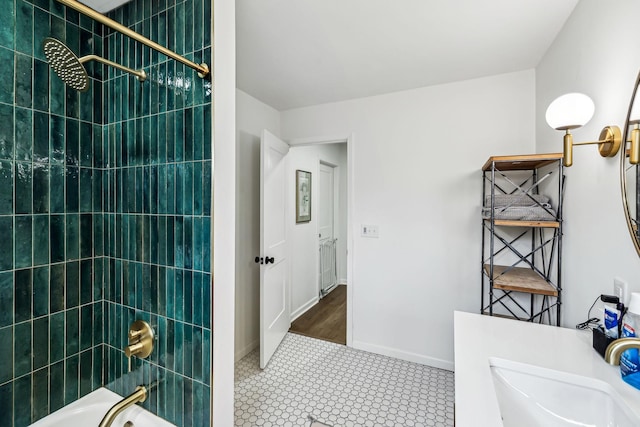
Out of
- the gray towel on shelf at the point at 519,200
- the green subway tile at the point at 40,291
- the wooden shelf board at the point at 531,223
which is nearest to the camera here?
the green subway tile at the point at 40,291

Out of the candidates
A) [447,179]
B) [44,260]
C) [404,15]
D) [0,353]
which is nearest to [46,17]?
[44,260]

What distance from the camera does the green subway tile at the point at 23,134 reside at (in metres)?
1.13

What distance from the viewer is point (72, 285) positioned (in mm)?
1315

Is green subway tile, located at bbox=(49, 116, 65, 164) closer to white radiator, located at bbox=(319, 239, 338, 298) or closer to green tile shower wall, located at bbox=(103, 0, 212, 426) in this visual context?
green tile shower wall, located at bbox=(103, 0, 212, 426)

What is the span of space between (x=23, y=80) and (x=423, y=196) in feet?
7.85

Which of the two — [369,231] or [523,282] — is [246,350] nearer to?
[369,231]

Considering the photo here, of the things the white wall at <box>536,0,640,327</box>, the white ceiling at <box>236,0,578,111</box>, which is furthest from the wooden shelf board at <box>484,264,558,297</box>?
the white ceiling at <box>236,0,578,111</box>

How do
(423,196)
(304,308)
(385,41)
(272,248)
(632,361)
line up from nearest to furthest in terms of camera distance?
(632,361) → (385,41) → (423,196) → (272,248) → (304,308)

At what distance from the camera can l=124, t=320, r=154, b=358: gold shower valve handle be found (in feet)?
4.00

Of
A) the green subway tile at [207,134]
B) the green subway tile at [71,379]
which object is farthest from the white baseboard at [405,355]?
the green subway tile at [207,134]

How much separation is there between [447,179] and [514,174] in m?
0.44

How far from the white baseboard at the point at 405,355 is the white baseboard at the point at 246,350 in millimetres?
913

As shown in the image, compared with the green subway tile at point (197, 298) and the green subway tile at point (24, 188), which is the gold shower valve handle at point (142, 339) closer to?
the green subway tile at point (197, 298)

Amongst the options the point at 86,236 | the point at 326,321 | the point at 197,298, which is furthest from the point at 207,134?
the point at 326,321
